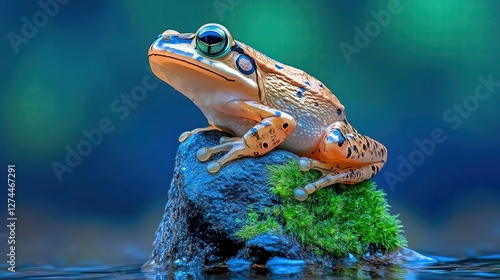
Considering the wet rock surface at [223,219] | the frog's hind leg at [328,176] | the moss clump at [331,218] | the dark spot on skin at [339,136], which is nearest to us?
the wet rock surface at [223,219]

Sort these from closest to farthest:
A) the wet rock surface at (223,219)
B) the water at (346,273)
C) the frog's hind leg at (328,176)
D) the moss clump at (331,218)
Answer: the water at (346,273), the wet rock surface at (223,219), the moss clump at (331,218), the frog's hind leg at (328,176)

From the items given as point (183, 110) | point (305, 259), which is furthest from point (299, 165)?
point (183, 110)

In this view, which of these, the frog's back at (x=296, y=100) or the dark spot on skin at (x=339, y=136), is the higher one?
the frog's back at (x=296, y=100)

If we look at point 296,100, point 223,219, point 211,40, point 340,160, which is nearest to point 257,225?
point 223,219

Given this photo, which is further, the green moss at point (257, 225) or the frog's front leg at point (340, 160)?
the frog's front leg at point (340, 160)

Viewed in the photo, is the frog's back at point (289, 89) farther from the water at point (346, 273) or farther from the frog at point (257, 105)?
the water at point (346, 273)

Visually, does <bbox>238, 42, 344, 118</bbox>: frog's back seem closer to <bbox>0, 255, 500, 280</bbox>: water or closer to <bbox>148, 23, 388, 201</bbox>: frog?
<bbox>148, 23, 388, 201</bbox>: frog

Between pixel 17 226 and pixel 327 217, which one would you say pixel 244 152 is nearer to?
pixel 327 217

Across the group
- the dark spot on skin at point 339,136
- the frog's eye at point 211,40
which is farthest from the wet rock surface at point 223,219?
the frog's eye at point 211,40
